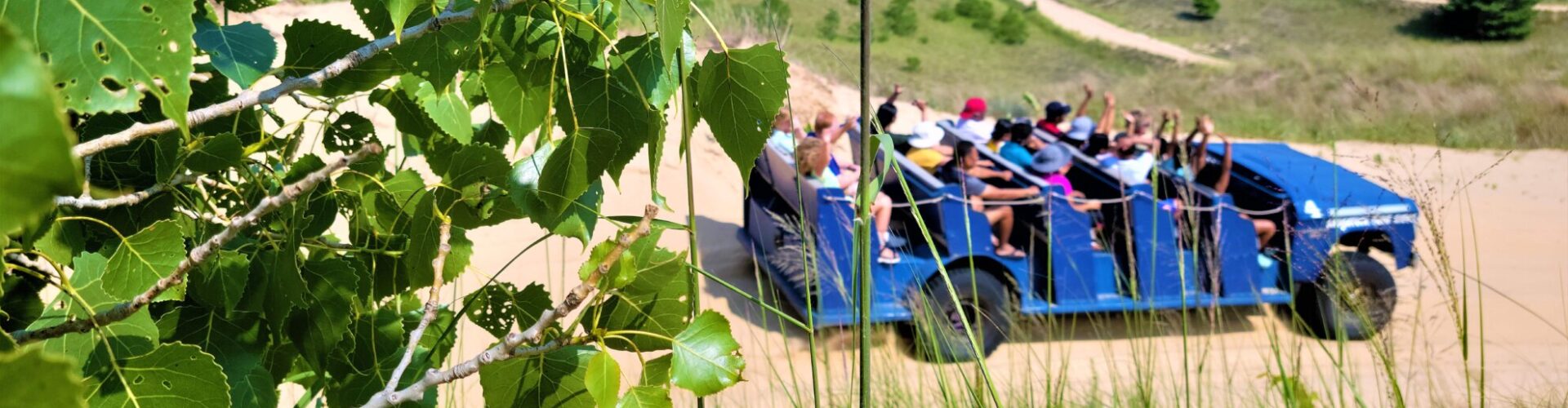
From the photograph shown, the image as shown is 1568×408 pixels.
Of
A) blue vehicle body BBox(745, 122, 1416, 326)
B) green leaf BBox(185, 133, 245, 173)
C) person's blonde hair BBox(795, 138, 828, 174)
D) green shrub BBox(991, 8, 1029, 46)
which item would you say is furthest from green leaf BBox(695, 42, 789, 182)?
green shrub BBox(991, 8, 1029, 46)

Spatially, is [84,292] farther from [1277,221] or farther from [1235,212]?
[1277,221]

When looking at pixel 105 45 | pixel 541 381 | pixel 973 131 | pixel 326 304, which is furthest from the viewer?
pixel 973 131

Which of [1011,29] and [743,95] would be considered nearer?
[743,95]

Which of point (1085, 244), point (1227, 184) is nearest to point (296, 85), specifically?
point (1085, 244)

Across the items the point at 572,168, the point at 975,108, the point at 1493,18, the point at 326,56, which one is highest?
the point at 1493,18

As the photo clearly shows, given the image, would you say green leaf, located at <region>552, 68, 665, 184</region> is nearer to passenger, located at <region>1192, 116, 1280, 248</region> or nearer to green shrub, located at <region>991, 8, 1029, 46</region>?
passenger, located at <region>1192, 116, 1280, 248</region>

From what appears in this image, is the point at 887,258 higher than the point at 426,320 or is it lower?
lower

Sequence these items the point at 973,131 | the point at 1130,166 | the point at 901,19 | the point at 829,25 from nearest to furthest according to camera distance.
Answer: the point at 1130,166, the point at 973,131, the point at 829,25, the point at 901,19

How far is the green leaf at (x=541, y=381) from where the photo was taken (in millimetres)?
945

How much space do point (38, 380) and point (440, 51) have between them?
1.95 ft

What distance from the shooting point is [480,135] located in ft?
4.58

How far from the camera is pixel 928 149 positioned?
6832mm

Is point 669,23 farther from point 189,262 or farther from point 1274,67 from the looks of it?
point 1274,67

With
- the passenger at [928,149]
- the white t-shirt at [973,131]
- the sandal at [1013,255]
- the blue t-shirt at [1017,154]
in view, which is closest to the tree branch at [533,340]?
the sandal at [1013,255]
